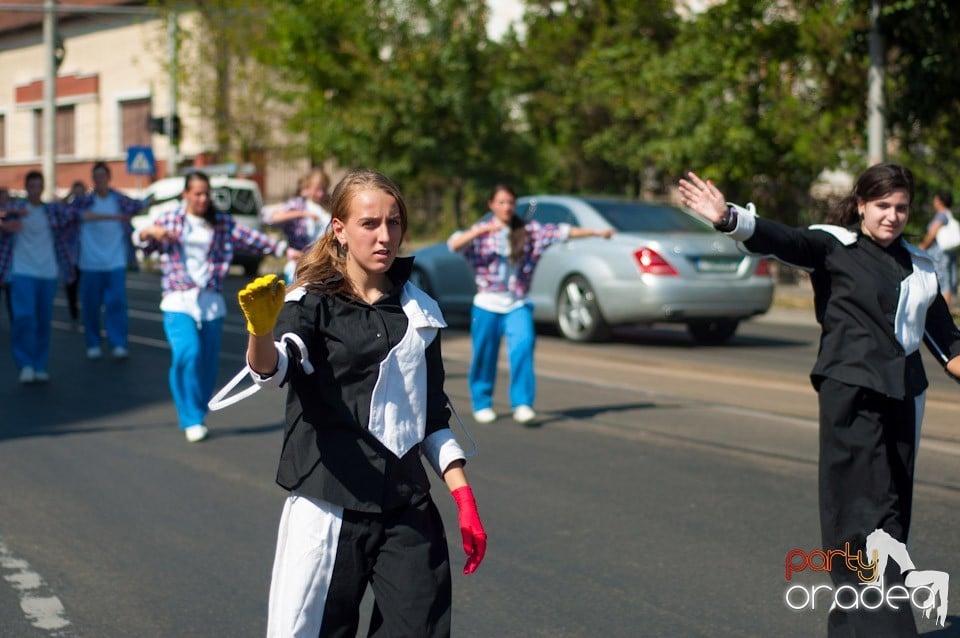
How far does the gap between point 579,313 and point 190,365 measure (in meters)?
6.91

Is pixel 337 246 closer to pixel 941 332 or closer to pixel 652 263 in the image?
pixel 941 332

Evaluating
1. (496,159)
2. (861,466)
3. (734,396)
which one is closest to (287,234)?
(734,396)

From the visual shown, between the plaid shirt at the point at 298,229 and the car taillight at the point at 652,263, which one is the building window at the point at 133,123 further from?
the plaid shirt at the point at 298,229

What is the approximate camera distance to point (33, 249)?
12852 mm

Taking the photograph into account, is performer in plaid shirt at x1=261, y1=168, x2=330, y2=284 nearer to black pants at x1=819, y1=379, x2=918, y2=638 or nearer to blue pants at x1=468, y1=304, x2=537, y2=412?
blue pants at x1=468, y1=304, x2=537, y2=412

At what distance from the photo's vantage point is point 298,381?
3.56 meters

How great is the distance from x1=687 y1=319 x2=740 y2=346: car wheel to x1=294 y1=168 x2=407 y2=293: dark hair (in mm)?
12316

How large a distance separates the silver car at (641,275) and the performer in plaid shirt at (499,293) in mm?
4953

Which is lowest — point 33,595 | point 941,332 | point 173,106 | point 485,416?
point 485,416

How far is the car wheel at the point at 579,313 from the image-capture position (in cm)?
1538

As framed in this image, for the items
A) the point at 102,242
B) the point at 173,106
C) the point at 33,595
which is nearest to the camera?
the point at 33,595

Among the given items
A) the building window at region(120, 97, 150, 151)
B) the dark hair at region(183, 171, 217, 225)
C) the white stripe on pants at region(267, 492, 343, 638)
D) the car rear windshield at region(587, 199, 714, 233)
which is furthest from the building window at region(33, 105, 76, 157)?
the white stripe on pants at region(267, 492, 343, 638)

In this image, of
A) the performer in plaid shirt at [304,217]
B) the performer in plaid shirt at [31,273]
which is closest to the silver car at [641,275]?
the performer in plaid shirt at [304,217]

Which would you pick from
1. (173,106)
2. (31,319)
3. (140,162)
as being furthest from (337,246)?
(173,106)
